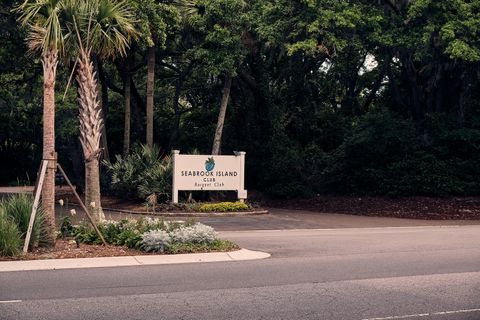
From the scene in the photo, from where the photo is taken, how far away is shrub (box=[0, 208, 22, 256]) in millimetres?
13086

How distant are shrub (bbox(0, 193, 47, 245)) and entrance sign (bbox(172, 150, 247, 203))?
1243cm

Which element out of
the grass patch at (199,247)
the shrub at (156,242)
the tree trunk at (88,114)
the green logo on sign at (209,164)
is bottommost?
the grass patch at (199,247)

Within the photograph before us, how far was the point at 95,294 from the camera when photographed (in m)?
9.78

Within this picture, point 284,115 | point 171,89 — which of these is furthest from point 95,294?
point 171,89

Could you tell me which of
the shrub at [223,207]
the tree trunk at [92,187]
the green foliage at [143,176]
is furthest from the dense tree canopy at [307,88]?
the tree trunk at [92,187]

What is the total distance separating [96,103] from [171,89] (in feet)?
87.3

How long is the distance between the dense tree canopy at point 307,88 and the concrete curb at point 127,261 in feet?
39.3

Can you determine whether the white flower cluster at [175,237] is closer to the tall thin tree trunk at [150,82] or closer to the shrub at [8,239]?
the shrub at [8,239]

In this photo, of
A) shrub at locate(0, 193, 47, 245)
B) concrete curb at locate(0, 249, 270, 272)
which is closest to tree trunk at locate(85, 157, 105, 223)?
shrub at locate(0, 193, 47, 245)

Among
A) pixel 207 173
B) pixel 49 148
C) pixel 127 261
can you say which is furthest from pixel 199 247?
pixel 207 173

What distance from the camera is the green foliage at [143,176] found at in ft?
89.4

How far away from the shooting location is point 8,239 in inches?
516

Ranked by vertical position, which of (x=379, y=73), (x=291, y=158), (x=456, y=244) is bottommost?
(x=456, y=244)

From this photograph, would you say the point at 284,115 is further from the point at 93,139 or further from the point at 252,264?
the point at 252,264
